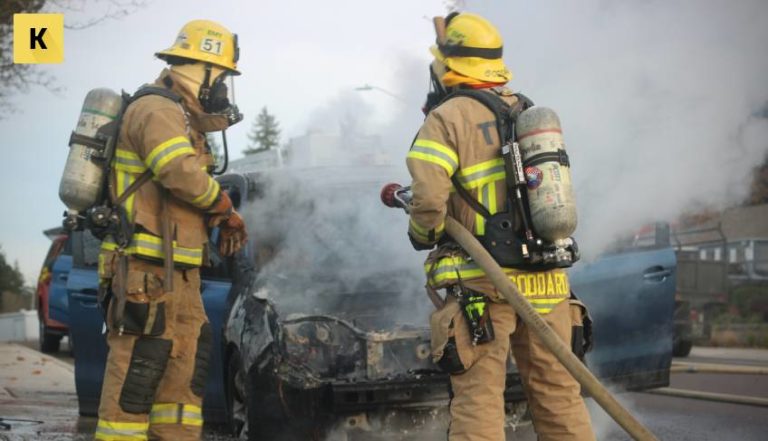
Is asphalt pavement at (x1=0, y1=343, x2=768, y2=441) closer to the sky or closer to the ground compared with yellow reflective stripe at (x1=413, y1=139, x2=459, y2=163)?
closer to the ground

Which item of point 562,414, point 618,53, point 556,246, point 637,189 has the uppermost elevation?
point 618,53

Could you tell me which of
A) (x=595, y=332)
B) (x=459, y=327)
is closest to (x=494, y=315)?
(x=459, y=327)

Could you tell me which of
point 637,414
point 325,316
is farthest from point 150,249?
point 637,414

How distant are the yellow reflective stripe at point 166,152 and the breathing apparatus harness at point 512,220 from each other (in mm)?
1186

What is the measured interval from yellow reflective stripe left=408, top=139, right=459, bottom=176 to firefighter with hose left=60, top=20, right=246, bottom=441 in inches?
40.2

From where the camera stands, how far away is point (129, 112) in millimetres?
4680

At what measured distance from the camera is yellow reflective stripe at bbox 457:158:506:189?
418 centimetres

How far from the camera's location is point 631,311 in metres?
6.27

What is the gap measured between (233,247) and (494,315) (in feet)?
5.29

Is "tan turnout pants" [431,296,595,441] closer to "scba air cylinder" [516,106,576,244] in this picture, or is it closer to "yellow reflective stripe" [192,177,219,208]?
"scba air cylinder" [516,106,576,244]

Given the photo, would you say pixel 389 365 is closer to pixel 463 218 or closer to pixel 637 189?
pixel 463 218

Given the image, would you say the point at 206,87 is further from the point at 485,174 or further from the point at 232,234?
the point at 485,174

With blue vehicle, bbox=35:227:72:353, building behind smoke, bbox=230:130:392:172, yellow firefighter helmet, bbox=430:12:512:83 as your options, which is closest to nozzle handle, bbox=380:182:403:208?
yellow firefighter helmet, bbox=430:12:512:83

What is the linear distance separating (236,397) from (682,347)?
8.83 m
